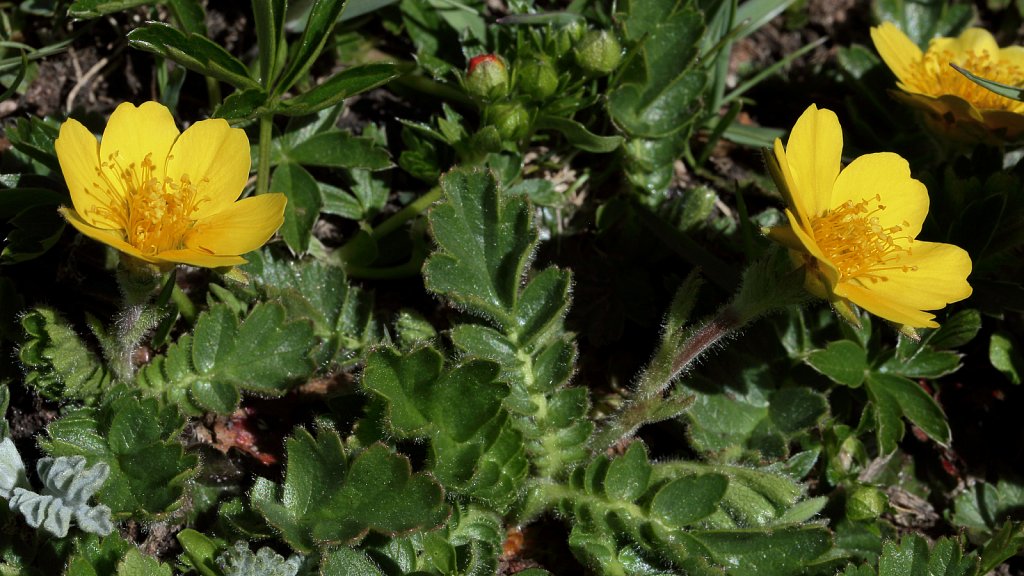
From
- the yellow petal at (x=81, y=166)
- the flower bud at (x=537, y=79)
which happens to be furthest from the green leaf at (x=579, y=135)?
the yellow petal at (x=81, y=166)

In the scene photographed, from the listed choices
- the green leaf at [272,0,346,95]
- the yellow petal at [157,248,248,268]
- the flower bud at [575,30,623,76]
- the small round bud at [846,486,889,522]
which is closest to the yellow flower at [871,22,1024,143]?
the flower bud at [575,30,623,76]

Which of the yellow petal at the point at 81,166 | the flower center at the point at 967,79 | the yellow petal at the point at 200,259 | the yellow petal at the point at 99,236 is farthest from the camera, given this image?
the flower center at the point at 967,79

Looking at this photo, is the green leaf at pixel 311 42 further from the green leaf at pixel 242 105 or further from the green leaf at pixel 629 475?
the green leaf at pixel 629 475

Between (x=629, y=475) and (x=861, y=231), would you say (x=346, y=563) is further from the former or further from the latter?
(x=861, y=231)

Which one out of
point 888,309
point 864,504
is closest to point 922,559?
point 864,504

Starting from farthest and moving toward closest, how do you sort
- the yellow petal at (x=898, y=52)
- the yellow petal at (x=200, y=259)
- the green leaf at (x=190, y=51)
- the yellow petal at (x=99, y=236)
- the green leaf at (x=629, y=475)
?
the yellow petal at (x=898, y=52), the green leaf at (x=629, y=475), the green leaf at (x=190, y=51), the yellow petal at (x=200, y=259), the yellow petal at (x=99, y=236)

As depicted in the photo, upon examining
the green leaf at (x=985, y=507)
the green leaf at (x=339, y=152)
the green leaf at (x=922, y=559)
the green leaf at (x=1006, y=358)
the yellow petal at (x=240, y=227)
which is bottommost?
the green leaf at (x=985, y=507)
